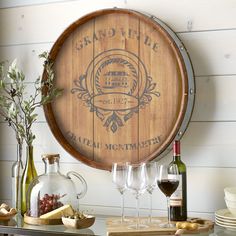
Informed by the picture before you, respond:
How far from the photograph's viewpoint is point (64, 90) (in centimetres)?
246

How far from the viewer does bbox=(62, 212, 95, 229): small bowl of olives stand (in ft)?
6.77

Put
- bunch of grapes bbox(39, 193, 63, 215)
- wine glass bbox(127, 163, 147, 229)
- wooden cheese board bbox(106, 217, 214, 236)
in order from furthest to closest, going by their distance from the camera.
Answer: bunch of grapes bbox(39, 193, 63, 215) → wine glass bbox(127, 163, 147, 229) → wooden cheese board bbox(106, 217, 214, 236)

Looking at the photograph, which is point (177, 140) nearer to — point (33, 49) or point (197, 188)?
point (197, 188)

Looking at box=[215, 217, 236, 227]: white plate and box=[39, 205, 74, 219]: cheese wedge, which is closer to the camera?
box=[215, 217, 236, 227]: white plate

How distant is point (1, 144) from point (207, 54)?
3.70 feet

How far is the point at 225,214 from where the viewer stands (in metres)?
2.08

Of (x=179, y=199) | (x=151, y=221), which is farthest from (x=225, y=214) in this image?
(x=151, y=221)

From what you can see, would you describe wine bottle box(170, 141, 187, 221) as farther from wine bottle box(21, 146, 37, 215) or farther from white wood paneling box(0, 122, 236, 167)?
wine bottle box(21, 146, 37, 215)

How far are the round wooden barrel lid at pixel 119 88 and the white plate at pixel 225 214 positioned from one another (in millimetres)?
345

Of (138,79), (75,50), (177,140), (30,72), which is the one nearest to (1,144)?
(30,72)

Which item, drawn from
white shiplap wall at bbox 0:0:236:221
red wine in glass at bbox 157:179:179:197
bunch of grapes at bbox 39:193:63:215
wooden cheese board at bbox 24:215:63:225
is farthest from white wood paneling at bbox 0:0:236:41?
wooden cheese board at bbox 24:215:63:225

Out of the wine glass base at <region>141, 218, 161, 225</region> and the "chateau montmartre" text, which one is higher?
the "chateau montmartre" text

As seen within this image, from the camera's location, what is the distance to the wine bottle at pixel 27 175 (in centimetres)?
235

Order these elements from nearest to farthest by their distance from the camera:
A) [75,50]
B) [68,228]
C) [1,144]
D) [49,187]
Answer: [68,228], [49,187], [75,50], [1,144]
